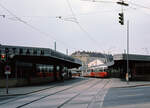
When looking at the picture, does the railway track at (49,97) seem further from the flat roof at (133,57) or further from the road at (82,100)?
the flat roof at (133,57)

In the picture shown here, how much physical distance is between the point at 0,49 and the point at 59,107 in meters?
17.8

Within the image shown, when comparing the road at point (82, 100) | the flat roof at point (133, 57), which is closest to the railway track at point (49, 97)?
the road at point (82, 100)

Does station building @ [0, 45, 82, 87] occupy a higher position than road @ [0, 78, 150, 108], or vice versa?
A: station building @ [0, 45, 82, 87]

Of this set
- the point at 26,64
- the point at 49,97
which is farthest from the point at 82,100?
the point at 26,64

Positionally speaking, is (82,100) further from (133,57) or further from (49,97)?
(133,57)

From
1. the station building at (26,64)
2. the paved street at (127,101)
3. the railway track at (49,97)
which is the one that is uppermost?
the station building at (26,64)

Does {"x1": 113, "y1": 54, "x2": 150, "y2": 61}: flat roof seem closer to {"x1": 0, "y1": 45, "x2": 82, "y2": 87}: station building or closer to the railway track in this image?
{"x1": 0, "y1": 45, "x2": 82, "y2": 87}: station building

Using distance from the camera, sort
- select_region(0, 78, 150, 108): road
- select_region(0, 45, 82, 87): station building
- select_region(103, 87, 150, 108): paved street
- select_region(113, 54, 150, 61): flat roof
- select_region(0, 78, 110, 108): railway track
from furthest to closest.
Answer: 1. select_region(113, 54, 150, 61): flat roof
2. select_region(0, 45, 82, 87): station building
3. select_region(0, 78, 110, 108): railway track
4. select_region(0, 78, 150, 108): road
5. select_region(103, 87, 150, 108): paved street

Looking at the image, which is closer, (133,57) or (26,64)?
(26,64)

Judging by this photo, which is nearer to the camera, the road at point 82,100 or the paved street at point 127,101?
the paved street at point 127,101

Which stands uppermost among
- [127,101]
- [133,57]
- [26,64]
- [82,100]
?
[133,57]

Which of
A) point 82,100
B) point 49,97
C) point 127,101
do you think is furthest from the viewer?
point 49,97

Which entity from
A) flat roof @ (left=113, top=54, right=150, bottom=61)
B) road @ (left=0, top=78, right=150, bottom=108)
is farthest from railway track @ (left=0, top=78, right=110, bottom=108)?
flat roof @ (left=113, top=54, right=150, bottom=61)

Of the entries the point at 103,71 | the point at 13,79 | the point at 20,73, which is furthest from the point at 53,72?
the point at 13,79
